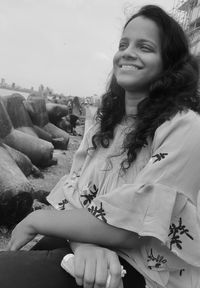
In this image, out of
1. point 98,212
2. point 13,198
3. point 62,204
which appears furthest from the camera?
point 13,198

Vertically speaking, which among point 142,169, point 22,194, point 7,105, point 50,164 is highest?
point 142,169

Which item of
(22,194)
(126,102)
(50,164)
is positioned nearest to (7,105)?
(50,164)

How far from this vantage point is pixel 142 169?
1.33 m

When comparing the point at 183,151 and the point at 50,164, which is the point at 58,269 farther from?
the point at 50,164

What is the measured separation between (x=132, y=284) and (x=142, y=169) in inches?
14.2

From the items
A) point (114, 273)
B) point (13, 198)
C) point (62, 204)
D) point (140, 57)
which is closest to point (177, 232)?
point (114, 273)

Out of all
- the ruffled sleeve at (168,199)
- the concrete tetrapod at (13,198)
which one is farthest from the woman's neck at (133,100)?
the concrete tetrapod at (13,198)

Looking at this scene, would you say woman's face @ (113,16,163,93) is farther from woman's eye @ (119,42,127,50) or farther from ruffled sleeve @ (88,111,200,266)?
ruffled sleeve @ (88,111,200,266)

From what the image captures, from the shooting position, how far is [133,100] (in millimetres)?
1556

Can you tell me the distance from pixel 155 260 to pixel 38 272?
358 millimetres

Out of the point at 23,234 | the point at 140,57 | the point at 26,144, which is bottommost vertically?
the point at 26,144

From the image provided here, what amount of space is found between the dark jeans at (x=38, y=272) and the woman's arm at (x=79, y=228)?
7cm

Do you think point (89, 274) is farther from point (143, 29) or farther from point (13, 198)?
point (13, 198)

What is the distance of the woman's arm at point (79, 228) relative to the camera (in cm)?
126
